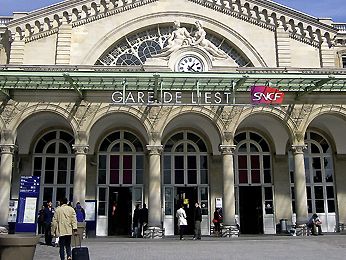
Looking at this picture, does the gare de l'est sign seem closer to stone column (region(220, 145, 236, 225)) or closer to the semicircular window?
stone column (region(220, 145, 236, 225))

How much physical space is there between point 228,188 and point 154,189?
3.68 metres

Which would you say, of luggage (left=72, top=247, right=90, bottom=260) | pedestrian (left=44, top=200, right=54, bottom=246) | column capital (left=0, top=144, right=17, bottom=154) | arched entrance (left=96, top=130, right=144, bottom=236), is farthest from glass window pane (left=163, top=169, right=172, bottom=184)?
luggage (left=72, top=247, right=90, bottom=260)

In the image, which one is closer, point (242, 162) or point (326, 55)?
point (242, 162)

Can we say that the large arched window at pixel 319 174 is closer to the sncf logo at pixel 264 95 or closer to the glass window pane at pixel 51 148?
the sncf logo at pixel 264 95

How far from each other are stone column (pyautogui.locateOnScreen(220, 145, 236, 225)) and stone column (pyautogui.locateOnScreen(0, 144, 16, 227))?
1056cm

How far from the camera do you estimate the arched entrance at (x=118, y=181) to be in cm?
2533

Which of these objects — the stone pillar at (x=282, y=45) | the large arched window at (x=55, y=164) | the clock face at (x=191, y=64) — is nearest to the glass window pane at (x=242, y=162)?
the clock face at (x=191, y=64)

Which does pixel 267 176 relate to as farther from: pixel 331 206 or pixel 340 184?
pixel 340 184

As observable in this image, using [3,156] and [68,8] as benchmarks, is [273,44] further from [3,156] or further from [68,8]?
[3,156]

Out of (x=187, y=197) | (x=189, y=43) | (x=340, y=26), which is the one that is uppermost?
(x=340, y=26)

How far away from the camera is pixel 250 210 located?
26078 millimetres

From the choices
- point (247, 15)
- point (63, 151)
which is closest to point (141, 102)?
point (63, 151)

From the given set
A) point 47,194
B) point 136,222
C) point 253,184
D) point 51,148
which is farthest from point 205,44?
point 47,194

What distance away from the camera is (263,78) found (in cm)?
2186
